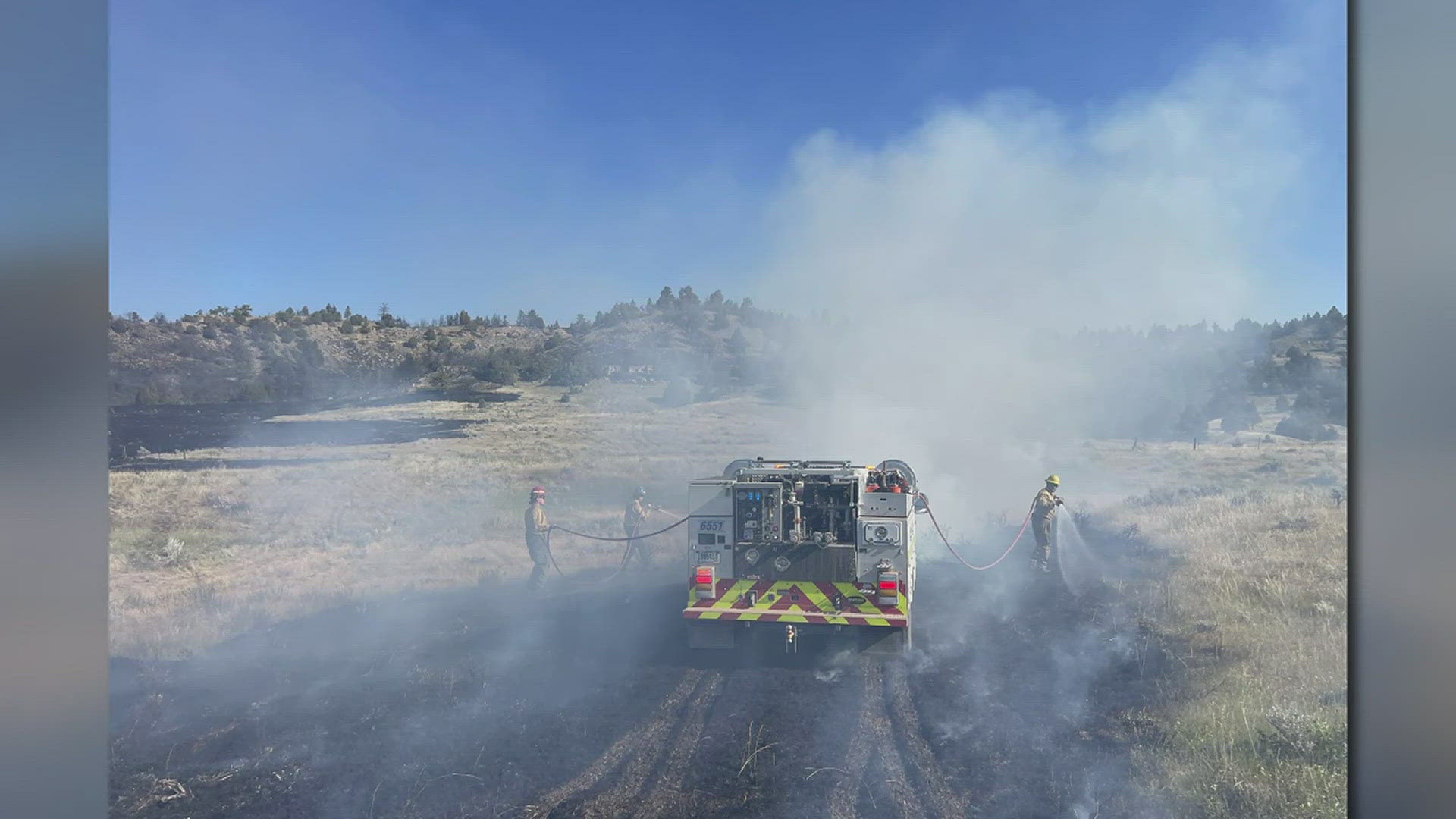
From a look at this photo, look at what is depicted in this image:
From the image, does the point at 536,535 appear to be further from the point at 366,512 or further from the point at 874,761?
the point at 874,761

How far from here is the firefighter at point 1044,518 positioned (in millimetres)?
11484

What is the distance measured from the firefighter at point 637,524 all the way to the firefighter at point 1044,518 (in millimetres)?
6677

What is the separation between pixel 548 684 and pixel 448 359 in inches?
764

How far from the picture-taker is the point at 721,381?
2366 cm

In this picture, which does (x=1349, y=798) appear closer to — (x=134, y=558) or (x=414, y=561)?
(x=414, y=561)

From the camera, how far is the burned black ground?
530 centimetres

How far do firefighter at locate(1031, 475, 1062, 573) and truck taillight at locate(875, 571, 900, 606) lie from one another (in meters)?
4.97

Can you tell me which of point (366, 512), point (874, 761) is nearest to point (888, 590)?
point (874, 761)

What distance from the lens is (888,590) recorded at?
757 centimetres

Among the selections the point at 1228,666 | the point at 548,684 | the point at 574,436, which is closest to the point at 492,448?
the point at 574,436

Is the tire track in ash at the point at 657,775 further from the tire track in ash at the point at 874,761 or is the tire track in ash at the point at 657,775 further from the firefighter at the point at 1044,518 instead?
the firefighter at the point at 1044,518

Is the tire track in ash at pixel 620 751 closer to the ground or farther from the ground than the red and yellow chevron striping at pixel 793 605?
closer to the ground

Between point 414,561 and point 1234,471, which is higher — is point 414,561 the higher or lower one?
the lower one

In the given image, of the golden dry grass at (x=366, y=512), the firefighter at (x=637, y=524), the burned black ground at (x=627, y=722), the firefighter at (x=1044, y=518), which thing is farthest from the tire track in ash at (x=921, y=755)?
the golden dry grass at (x=366, y=512)
